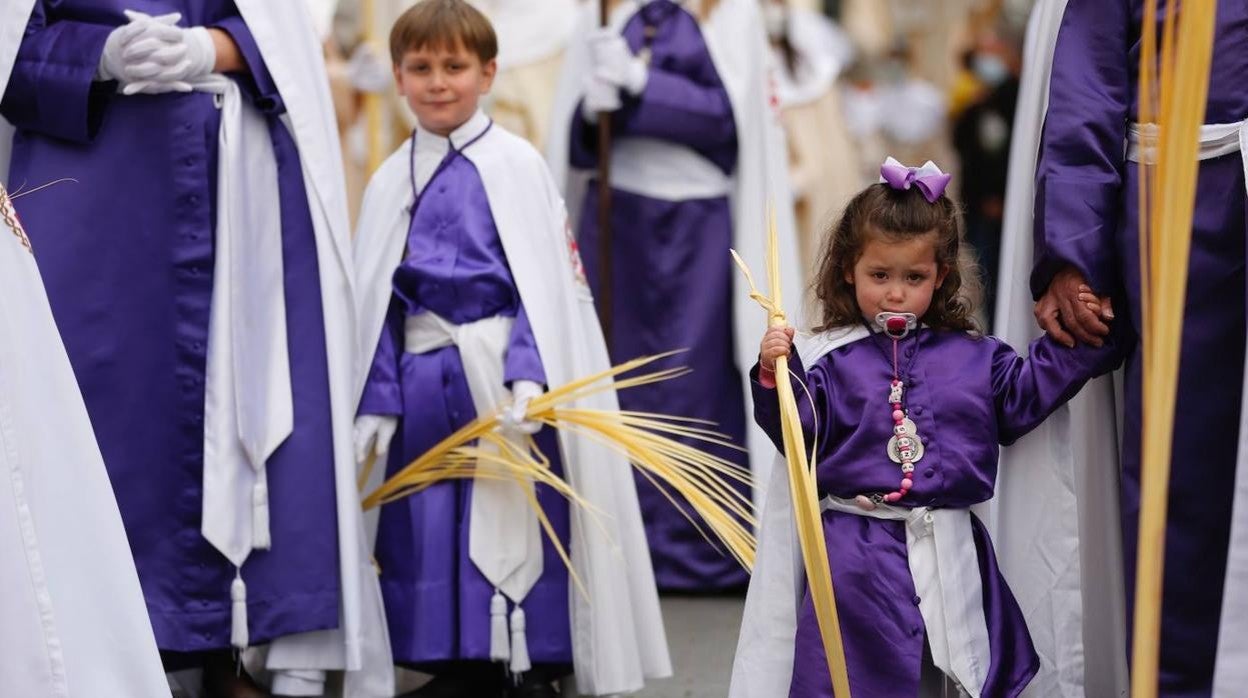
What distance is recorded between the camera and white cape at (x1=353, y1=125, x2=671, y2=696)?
5121 mm

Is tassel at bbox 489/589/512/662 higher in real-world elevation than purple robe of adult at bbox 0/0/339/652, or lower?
lower

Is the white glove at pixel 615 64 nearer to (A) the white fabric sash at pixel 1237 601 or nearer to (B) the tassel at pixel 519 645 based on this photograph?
(B) the tassel at pixel 519 645

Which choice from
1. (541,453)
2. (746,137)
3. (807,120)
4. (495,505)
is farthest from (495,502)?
(807,120)

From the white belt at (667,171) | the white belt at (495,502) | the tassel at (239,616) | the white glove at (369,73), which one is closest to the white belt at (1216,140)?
the white belt at (495,502)

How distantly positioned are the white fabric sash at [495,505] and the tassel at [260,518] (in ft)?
1.57

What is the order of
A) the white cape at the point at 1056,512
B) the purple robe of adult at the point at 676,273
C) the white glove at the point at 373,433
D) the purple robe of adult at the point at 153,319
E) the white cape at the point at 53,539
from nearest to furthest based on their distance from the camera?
the white cape at the point at 53,539
the white cape at the point at 1056,512
the purple robe of adult at the point at 153,319
the white glove at the point at 373,433
the purple robe of adult at the point at 676,273

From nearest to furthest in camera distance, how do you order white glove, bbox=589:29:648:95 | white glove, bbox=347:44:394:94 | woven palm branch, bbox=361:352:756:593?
woven palm branch, bbox=361:352:756:593 < white glove, bbox=589:29:648:95 < white glove, bbox=347:44:394:94

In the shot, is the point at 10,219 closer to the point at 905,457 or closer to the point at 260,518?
the point at 260,518

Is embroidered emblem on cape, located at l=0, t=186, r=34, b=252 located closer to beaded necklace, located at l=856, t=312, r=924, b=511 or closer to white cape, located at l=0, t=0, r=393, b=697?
white cape, located at l=0, t=0, r=393, b=697

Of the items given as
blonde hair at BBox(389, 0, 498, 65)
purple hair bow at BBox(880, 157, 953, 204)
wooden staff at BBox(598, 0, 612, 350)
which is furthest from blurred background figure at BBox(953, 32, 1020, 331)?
purple hair bow at BBox(880, 157, 953, 204)

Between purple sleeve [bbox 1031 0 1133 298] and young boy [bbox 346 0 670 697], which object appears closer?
purple sleeve [bbox 1031 0 1133 298]

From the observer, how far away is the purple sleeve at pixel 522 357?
511 centimetres

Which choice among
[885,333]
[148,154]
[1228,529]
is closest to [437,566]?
[148,154]

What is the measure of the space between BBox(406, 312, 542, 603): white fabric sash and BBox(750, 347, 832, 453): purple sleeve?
1.19 metres
